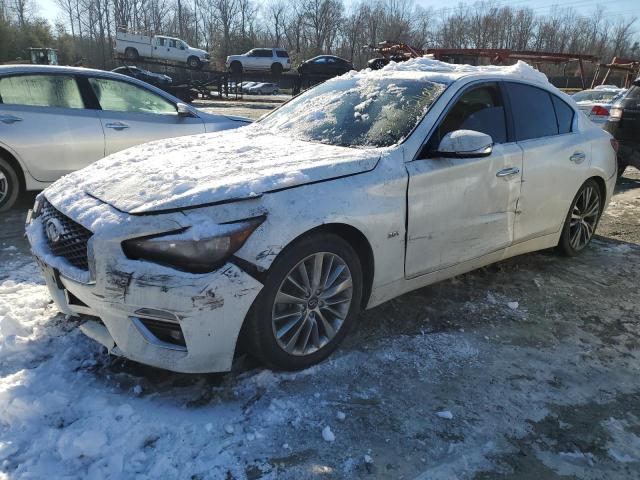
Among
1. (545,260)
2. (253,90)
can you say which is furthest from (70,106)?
(253,90)

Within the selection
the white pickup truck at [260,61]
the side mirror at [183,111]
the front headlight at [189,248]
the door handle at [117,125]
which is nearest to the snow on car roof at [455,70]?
the front headlight at [189,248]

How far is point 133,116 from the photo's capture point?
20.0ft

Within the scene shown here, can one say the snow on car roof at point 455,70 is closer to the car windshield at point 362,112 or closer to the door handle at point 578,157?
the car windshield at point 362,112

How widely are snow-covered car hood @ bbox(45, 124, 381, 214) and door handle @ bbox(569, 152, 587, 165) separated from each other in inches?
84.6

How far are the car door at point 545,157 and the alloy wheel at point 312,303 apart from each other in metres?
1.75

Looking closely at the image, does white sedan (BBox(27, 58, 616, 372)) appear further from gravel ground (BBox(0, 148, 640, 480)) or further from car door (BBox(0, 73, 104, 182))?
car door (BBox(0, 73, 104, 182))

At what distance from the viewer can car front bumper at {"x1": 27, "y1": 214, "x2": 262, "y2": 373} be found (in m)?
2.32

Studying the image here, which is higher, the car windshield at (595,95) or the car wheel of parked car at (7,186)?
the car windshield at (595,95)

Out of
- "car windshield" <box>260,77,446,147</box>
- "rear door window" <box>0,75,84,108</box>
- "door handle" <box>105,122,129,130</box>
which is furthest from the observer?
"door handle" <box>105,122,129,130</box>

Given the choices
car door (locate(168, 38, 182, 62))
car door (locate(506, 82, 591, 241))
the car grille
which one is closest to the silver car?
the car grille

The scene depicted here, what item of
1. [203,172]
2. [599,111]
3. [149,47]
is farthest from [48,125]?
[149,47]

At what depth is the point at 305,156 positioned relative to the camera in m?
3.01

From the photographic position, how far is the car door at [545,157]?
3.92m

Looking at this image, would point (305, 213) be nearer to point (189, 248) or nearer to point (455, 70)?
point (189, 248)
